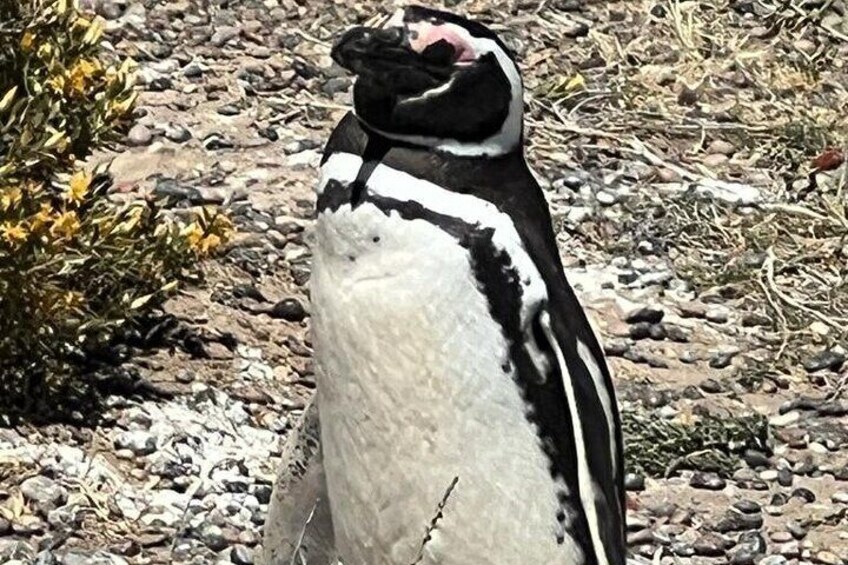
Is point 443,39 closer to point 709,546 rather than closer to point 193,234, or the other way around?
point 193,234

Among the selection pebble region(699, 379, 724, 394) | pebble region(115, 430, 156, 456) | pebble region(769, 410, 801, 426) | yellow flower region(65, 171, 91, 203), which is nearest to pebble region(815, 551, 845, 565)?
pebble region(769, 410, 801, 426)

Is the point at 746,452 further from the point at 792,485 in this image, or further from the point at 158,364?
the point at 158,364

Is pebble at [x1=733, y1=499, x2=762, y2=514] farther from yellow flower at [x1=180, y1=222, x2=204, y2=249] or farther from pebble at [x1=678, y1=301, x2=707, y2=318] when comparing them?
yellow flower at [x1=180, y1=222, x2=204, y2=249]

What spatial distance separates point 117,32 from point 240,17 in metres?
0.43

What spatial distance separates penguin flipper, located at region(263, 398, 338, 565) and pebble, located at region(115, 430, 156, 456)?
40.3 inches

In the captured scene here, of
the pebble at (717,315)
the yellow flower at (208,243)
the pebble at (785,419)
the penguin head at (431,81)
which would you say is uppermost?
the penguin head at (431,81)

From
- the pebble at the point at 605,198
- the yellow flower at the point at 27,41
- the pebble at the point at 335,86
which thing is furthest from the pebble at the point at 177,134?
the yellow flower at the point at 27,41

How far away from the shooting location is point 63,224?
354 centimetres

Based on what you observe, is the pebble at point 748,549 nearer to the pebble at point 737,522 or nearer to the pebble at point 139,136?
the pebble at point 737,522

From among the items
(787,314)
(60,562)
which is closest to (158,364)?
(60,562)

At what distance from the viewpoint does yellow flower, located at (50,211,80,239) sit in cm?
353

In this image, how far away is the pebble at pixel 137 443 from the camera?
3.70 metres

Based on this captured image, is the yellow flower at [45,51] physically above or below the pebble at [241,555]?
above

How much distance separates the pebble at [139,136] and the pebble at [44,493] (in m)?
1.70
